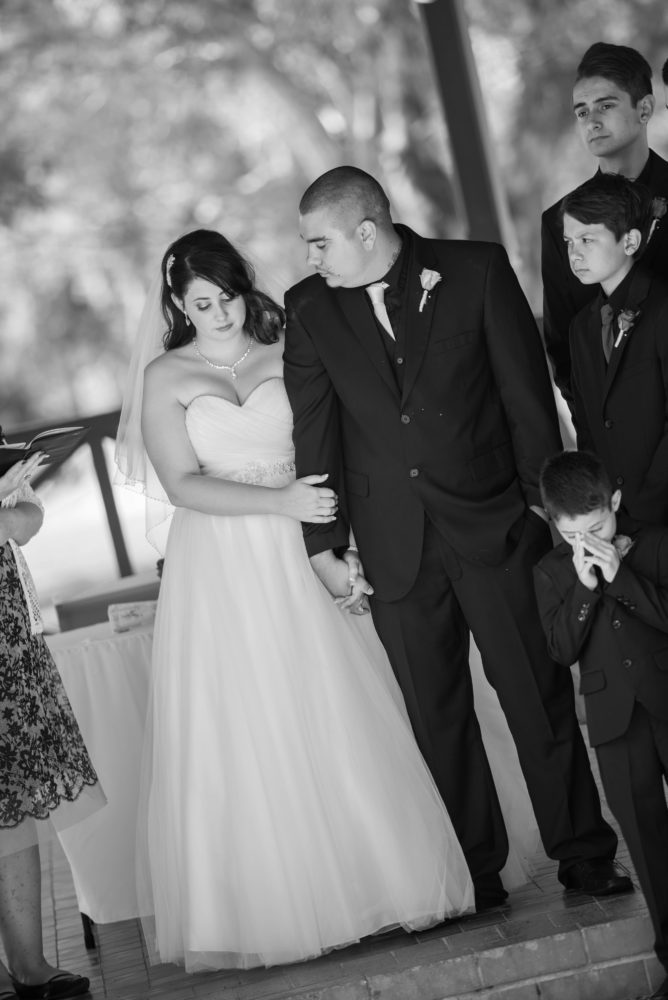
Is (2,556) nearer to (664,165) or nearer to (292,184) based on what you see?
(664,165)

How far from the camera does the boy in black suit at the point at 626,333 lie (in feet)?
10.3

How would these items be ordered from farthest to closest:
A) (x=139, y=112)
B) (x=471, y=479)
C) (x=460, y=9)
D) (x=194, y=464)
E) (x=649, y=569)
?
1. (x=139, y=112)
2. (x=460, y=9)
3. (x=194, y=464)
4. (x=471, y=479)
5. (x=649, y=569)

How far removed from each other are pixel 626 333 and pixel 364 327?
0.64 metres

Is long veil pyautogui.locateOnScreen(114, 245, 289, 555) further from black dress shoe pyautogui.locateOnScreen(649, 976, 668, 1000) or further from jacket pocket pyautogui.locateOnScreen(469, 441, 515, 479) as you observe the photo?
black dress shoe pyautogui.locateOnScreen(649, 976, 668, 1000)

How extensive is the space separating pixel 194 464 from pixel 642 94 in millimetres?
1605

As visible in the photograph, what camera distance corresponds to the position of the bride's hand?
330cm

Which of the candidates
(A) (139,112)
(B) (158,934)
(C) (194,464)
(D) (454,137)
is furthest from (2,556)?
(A) (139,112)

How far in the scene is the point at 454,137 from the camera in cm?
745

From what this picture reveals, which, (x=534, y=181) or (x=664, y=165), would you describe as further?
(x=534, y=181)

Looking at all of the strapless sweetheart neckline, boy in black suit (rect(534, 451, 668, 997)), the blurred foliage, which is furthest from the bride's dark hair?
the blurred foliage

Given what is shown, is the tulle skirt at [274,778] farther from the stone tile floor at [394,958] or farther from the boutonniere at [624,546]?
the boutonniere at [624,546]

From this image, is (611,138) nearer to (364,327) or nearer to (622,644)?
(364,327)

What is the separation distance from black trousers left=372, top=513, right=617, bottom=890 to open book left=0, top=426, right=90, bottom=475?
0.90 metres

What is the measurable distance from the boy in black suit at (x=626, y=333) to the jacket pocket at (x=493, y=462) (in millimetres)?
246
